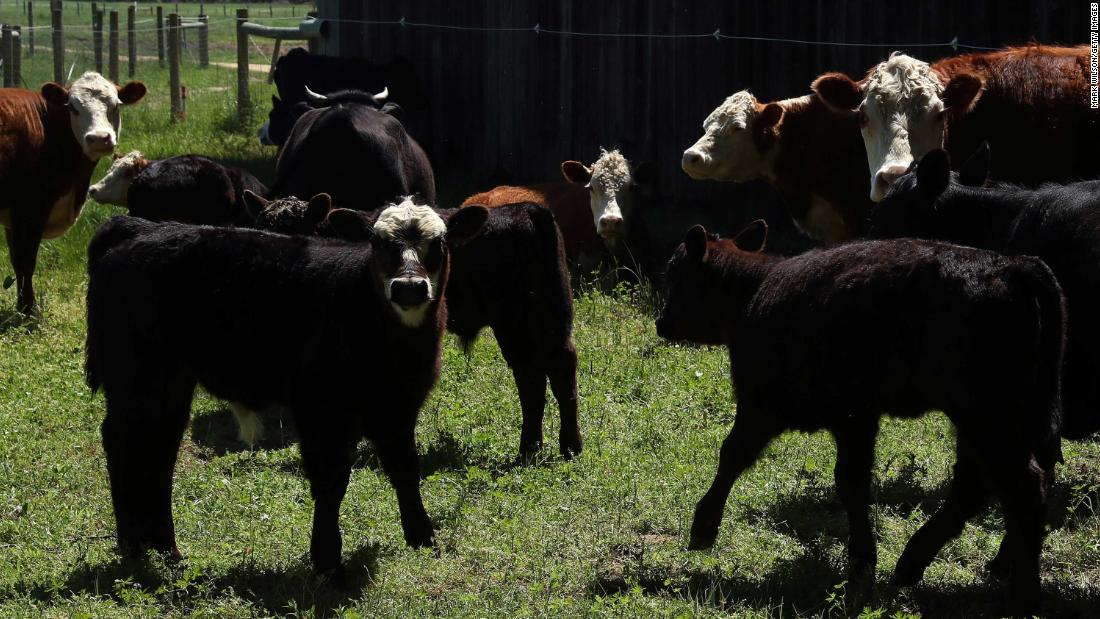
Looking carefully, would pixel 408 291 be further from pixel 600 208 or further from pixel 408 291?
pixel 600 208

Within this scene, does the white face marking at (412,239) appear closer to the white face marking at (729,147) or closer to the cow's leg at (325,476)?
the cow's leg at (325,476)

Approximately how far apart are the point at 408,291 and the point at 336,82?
12.3m

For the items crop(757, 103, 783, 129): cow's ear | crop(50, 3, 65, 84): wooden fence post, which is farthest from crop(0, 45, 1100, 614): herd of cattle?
crop(50, 3, 65, 84): wooden fence post

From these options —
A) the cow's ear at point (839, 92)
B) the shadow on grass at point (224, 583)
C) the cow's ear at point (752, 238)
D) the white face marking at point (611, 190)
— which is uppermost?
the cow's ear at point (839, 92)

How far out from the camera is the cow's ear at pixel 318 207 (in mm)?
8039

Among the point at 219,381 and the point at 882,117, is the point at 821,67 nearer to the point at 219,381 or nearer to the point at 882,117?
the point at 882,117

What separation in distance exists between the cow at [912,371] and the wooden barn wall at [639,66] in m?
4.96

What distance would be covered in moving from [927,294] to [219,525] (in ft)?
11.5

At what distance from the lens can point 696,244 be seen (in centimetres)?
657

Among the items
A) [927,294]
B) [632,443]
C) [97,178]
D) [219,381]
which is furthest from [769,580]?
[97,178]

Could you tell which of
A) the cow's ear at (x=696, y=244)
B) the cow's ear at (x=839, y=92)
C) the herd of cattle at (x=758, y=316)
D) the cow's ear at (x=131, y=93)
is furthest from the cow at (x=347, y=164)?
the cow's ear at (x=696, y=244)

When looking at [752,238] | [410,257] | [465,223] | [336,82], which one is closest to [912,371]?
[752,238]

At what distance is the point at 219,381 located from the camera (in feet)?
20.9

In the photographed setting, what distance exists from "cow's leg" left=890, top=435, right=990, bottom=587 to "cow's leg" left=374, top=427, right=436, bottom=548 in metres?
2.07
